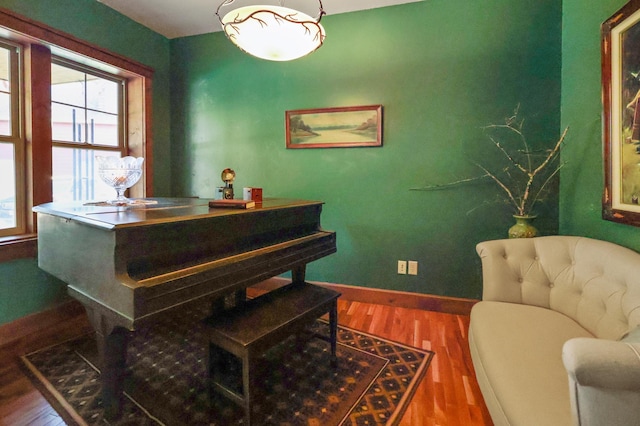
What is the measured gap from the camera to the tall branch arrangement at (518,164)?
8.08 ft

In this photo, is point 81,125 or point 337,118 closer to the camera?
point 81,125

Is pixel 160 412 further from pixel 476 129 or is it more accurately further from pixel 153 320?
pixel 476 129

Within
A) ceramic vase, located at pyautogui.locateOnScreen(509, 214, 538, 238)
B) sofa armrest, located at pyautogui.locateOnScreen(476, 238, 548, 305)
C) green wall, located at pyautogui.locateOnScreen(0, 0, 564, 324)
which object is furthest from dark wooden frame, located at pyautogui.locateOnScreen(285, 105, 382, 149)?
sofa armrest, located at pyautogui.locateOnScreen(476, 238, 548, 305)

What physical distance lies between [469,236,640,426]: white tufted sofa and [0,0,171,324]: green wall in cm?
296

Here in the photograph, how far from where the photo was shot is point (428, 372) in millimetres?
1893

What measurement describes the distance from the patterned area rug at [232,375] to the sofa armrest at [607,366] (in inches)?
38.9

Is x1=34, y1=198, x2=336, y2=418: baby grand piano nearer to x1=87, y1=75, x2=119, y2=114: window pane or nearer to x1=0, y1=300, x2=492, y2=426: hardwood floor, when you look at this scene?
x1=0, y1=300, x2=492, y2=426: hardwood floor

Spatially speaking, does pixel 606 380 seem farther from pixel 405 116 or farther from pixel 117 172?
pixel 405 116

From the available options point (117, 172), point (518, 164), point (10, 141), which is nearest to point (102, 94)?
point (10, 141)

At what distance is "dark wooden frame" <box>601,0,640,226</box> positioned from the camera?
148 cm

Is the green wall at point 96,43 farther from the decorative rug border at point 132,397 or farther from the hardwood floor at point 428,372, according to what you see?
the decorative rug border at point 132,397

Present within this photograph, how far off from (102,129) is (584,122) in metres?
3.86

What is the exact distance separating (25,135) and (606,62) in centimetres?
375

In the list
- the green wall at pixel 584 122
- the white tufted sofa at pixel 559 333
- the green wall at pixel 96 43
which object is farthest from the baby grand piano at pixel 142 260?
the green wall at pixel 584 122
